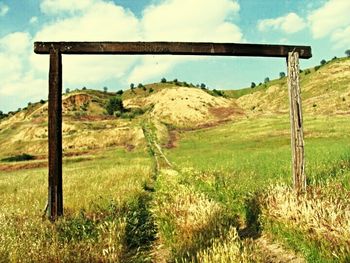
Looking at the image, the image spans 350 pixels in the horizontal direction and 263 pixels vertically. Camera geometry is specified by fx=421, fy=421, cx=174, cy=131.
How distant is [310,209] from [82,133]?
79772mm

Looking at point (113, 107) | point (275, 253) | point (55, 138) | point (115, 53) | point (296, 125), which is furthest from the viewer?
point (113, 107)

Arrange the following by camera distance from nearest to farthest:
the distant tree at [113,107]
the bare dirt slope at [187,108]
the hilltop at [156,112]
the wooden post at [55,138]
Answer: the wooden post at [55,138] → the hilltop at [156,112] → the bare dirt slope at [187,108] → the distant tree at [113,107]

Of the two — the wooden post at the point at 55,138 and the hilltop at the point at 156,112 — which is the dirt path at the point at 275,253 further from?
the hilltop at the point at 156,112

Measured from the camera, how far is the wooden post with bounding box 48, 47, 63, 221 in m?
8.77

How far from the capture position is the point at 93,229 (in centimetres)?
910

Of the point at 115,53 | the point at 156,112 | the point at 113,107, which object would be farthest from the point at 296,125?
the point at 113,107

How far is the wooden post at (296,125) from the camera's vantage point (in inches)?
394

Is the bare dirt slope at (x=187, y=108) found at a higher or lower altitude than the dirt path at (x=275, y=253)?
higher

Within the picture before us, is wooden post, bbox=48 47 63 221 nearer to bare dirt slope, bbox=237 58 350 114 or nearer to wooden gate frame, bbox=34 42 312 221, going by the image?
wooden gate frame, bbox=34 42 312 221

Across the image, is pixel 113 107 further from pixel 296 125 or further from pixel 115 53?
pixel 115 53

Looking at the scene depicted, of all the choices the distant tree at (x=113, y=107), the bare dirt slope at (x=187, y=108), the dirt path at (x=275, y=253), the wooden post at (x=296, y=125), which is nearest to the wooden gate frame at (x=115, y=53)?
the wooden post at (x=296, y=125)

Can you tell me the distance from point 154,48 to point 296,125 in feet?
12.7

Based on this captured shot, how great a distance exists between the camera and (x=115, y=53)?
361 inches

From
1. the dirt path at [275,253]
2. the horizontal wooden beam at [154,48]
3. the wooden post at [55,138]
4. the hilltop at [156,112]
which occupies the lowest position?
the dirt path at [275,253]
